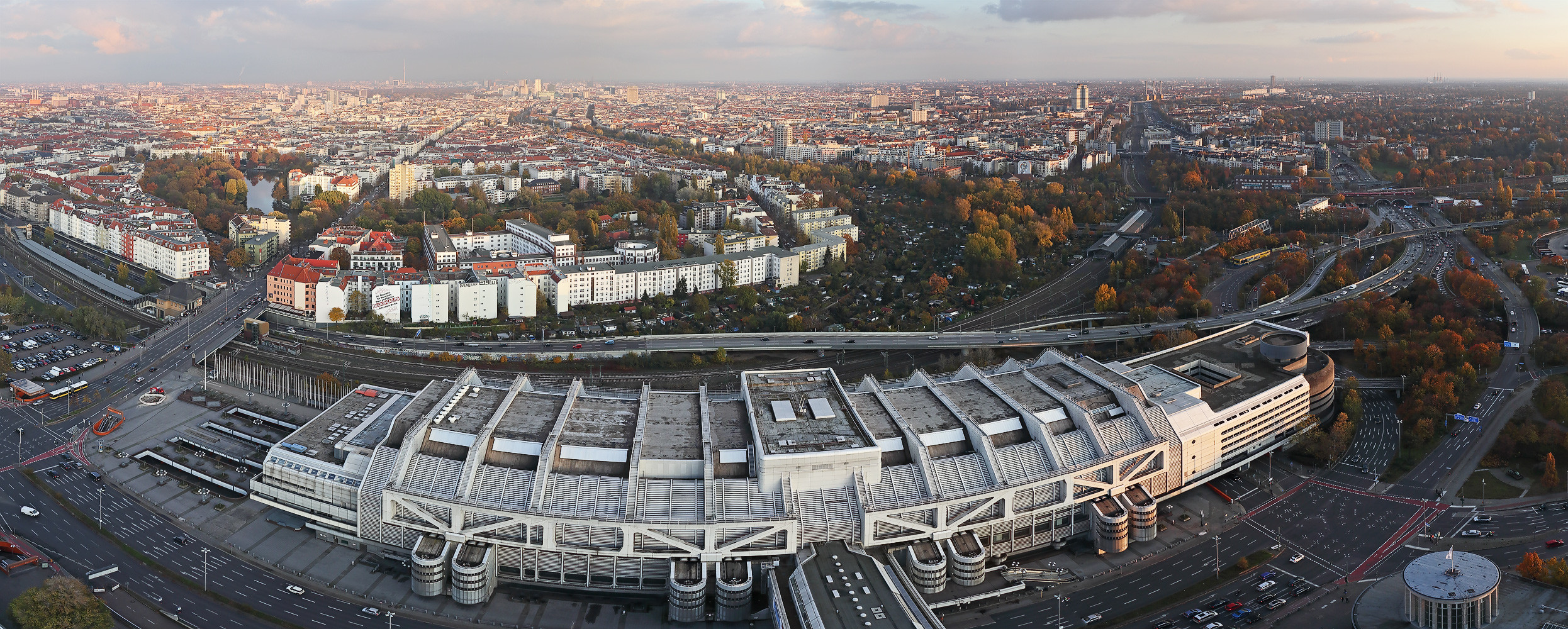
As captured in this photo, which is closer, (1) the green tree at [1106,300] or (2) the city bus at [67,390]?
(2) the city bus at [67,390]

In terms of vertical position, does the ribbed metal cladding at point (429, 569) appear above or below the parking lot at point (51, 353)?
below

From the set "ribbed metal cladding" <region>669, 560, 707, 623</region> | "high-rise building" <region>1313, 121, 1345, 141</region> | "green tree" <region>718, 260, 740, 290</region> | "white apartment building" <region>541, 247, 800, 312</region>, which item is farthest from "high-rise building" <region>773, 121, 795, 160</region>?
"ribbed metal cladding" <region>669, 560, 707, 623</region>

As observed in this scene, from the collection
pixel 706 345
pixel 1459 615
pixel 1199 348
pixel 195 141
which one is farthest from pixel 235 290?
pixel 195 141

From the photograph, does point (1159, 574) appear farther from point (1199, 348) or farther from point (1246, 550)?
point (1199, 348)

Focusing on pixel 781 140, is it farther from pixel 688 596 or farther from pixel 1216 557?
pixel 688 596

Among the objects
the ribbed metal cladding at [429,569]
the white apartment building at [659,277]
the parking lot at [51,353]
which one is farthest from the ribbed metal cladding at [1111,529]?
the parking lot at [51,353]

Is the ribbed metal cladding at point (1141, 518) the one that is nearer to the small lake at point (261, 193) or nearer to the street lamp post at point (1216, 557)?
the street lamp post at point (1216, 557)
